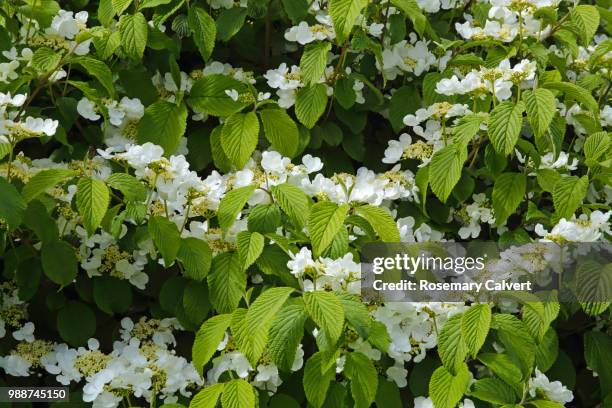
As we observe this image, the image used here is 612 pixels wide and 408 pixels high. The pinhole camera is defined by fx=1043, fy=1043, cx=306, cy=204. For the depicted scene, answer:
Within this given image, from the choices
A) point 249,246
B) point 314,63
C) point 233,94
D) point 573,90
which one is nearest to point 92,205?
point 249,246

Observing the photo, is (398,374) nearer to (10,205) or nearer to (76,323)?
(76,323)

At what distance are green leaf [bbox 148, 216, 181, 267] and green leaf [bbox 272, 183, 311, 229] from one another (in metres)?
0.21

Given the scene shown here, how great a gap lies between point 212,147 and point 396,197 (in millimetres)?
417

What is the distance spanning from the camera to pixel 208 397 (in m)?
1.90

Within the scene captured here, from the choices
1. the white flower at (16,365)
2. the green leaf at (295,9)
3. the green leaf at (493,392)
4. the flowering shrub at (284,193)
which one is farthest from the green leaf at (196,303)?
the green leaf at (295,9)

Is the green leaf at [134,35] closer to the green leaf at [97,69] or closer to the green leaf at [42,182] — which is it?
the green leaf at [97,69]

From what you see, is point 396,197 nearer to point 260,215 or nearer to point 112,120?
point 260,215

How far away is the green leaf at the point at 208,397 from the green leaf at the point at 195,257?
0.72 ft

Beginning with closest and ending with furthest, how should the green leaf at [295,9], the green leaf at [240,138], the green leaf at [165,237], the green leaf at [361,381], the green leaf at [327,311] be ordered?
the green leaf at [327,311] < the green leaf at [361,381] < the green leaf at [165,237] < the green leaf at [240,138] < the green leaf at [295,9]

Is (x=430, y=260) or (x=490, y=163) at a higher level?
(x=490, y=163)

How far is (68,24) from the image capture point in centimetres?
229

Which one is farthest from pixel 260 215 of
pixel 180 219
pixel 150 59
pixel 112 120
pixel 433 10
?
pixel 433 10

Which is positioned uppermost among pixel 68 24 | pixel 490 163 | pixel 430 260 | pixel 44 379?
pixel 68 24

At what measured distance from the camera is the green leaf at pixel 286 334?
179 centimetres
